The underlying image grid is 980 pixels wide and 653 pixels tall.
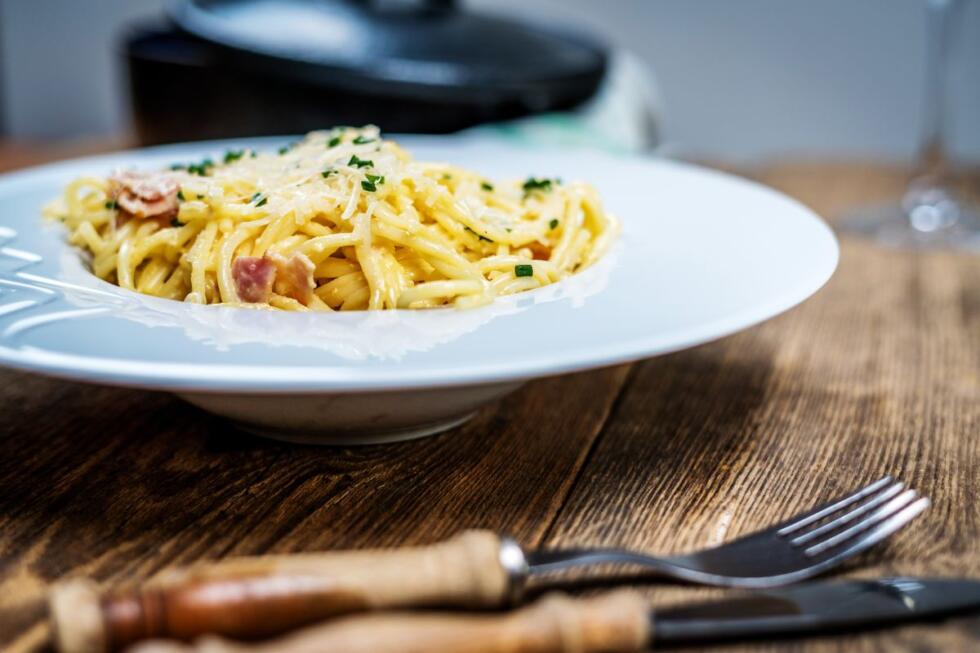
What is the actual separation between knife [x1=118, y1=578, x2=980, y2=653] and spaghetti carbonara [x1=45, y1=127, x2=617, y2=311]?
0.48 metres

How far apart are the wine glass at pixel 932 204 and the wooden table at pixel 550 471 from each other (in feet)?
2.30

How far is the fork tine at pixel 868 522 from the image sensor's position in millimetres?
845

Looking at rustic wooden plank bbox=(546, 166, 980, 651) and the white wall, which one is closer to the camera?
rustic wooden plank bbox=(546, 166, 980, 651)

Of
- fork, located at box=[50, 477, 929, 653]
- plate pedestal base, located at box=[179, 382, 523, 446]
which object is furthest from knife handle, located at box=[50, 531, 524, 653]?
plate pedestal base, located at box=[179, 382, 523, 446]

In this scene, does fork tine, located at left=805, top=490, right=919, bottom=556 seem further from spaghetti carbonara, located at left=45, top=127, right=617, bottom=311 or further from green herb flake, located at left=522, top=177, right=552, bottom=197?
green herb flake, located at left=522, top=177, right=552, bottom=197

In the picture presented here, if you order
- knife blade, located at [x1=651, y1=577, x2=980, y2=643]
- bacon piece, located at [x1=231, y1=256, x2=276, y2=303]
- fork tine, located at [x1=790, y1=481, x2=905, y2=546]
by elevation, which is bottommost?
fork tine, located at [x1=790, y1=481, x2=905, y2=546]

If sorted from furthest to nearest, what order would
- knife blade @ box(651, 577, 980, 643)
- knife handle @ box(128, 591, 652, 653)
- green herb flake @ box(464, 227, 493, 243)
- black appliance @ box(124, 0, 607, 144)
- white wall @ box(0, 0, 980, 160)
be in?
white wall @ box(0, 0, 980, 160)
black appliance @ box(124, 0, 607, 144)
green herb flake @ box(464, 227, 493, 243)
knife blade @ box(651, 577, 980, 643)
knife handle @ box(128, 591, 652, 653)

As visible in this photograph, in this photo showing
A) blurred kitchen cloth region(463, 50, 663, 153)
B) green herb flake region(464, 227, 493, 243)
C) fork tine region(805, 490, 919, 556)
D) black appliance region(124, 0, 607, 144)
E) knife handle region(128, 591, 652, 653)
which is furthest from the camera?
blurred kitchen cloth region(463, 50, 663, 153)

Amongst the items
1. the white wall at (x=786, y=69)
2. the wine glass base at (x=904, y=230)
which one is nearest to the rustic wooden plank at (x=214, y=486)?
the wine glass base at (x=904, y=230)

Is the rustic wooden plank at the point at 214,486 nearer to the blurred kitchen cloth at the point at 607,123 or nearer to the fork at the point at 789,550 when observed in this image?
the fork at the point at 789,550

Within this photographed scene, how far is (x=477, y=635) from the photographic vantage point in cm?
66

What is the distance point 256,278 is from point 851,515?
2.16 feet

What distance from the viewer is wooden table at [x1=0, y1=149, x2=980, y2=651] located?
2.89 feet

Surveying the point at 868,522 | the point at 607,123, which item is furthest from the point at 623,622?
the point at 607,123
